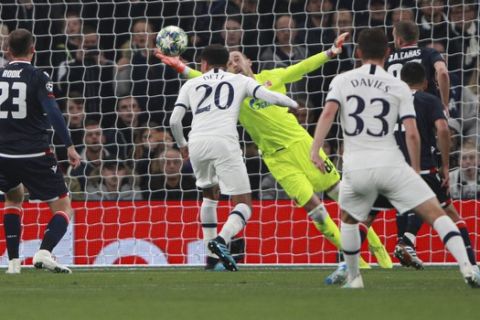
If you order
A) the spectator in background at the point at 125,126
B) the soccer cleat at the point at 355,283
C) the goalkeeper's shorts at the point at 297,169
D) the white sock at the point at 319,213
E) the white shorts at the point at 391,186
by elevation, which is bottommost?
the soccer cleat at the point at 355,283

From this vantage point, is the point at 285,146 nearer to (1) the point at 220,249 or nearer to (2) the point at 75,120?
(1) the point at 220,249

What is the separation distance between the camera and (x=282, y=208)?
12.4m

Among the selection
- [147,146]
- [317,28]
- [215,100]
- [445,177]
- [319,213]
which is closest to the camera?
[445,177]

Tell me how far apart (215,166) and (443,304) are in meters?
3.94

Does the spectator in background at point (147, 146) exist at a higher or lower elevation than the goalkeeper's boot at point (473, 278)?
higher

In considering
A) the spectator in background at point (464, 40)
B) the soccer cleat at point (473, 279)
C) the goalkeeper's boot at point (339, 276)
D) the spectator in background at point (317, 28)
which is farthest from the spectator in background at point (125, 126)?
the soccer cleat at point (473, 279)

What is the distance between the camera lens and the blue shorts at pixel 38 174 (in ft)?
32.0

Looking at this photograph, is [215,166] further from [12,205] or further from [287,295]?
[287,295]

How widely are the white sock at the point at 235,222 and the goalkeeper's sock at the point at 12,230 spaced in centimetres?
174

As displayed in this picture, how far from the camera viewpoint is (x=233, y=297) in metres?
7.12

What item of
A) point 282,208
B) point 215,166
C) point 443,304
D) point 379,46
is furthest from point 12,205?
point 443,304

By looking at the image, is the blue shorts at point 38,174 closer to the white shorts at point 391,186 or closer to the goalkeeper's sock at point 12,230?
the goalkeeper's sock at point 12,230

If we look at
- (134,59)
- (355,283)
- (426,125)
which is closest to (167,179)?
(134,59)

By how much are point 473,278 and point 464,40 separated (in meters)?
6.41
